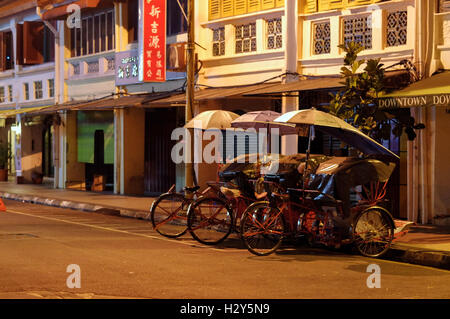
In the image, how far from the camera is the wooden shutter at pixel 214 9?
853 inches

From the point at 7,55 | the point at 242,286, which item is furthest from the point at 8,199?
the point at 242,286

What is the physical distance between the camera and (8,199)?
83.3 feet

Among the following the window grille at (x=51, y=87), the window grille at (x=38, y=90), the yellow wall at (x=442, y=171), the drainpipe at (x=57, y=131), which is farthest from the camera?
the window grille at (x=38, y=90)

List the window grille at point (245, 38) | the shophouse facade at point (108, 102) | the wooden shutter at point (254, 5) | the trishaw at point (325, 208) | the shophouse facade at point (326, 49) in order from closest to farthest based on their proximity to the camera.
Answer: the trishaw at point (325, 208) → the shophouse facade at point (326, 49) → the wooden shutter at point (254, 5) → the window grille at point (245, 38) → the shophouse facade at point (108, 102)

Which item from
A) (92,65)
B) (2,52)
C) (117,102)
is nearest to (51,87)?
(92,65)

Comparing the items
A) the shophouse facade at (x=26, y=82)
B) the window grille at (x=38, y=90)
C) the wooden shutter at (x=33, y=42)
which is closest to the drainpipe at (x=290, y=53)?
the shophouse facade at (x=26, y=82)

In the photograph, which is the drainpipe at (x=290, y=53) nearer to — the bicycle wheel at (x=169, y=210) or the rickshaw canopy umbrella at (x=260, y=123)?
the rickshaw canopy umbrella at (x=260, y=123)

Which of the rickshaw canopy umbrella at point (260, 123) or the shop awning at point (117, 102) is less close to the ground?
the shop awning at point (117, 102)

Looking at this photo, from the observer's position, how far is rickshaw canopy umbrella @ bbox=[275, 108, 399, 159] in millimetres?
Result: 11758

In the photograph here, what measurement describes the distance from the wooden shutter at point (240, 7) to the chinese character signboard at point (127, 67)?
431 cm

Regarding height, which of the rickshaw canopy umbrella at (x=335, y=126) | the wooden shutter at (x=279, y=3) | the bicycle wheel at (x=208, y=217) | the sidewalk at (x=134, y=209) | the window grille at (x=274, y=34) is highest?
the wooden shutter at (x=279, y=3)

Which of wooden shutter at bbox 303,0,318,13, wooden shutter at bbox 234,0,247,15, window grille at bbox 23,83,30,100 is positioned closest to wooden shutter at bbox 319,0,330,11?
wooden shutter at bbox 303,0,318,13

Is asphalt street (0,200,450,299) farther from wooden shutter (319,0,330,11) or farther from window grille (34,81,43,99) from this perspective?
window grille (34,81,43,99)

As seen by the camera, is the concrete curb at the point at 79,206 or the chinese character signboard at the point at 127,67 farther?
the chinese character signboard at the point at 127,67
